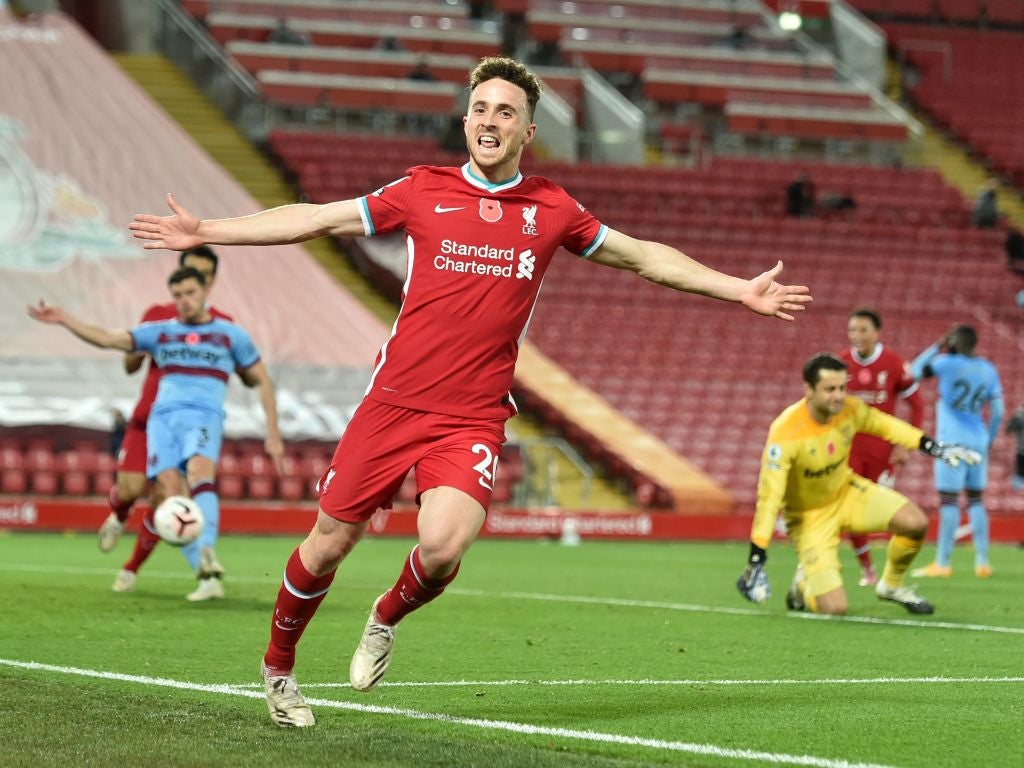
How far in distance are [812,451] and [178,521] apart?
13.6ft

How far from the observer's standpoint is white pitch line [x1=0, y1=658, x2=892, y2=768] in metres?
5.56

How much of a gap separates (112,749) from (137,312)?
21.8 m

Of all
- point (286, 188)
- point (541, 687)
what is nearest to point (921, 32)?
point (286, 188)

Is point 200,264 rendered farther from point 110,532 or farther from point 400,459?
point 400,459

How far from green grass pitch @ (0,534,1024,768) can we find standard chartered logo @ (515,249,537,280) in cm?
168

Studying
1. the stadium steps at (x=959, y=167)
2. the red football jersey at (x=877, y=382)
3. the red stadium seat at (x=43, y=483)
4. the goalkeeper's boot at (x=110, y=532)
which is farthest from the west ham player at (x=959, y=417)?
the stadium steps at (x=959, y=167)

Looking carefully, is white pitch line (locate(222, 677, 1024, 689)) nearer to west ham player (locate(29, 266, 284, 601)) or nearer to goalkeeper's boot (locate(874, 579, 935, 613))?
goalkeeper's boot (locate(874, 579, 935, 613))

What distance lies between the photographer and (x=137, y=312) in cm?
2684

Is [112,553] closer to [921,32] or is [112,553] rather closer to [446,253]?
[446,253]

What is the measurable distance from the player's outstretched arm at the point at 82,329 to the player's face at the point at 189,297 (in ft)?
1.32

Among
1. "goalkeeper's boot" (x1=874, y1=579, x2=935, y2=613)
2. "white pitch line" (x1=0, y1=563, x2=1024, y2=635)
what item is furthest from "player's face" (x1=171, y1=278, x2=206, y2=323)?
"goalkeeper's boot" (x1=874, y1=579, x2=935, y2=613)

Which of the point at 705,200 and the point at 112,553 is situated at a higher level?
the point at 705,200

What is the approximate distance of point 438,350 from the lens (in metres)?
6.32

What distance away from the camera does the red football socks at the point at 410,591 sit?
20.8 feet
